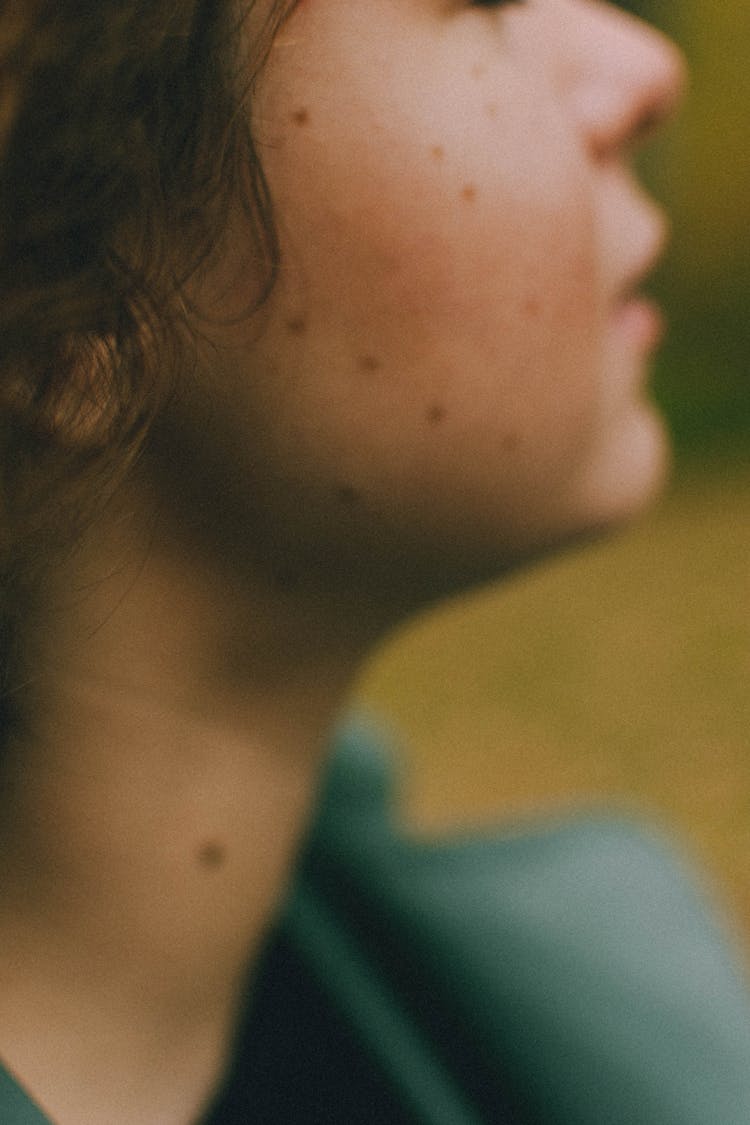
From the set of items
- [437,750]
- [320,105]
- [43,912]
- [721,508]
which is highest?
[320,105]

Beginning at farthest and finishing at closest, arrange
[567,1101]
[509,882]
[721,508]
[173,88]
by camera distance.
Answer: [721,508], [509,882], [567,1101], [173,88]

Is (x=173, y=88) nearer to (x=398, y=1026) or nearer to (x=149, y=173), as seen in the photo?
(x=149, y=173)

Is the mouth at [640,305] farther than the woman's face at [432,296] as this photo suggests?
Yes

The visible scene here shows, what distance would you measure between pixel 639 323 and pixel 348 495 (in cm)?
16

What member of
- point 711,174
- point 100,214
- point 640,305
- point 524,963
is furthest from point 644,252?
point 711,174

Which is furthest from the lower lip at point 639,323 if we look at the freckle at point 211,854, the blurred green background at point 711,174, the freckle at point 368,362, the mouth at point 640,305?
the blurred green background at point 711,174

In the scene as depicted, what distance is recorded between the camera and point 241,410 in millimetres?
524

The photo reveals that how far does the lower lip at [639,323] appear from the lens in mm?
606

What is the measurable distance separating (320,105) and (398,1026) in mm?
486

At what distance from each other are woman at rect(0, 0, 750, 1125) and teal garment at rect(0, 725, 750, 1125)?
12 cm

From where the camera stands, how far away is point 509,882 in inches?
33.8

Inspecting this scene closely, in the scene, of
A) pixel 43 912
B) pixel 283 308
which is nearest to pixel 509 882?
pixel 43 912

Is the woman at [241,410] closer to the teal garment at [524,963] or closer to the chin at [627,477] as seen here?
the chin at [627,477]

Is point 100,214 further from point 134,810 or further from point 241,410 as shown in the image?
point 134,810
